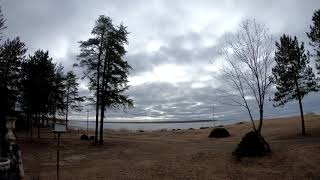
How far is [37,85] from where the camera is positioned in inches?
1567

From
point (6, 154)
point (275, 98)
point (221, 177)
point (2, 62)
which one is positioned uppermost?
point (2, 62)

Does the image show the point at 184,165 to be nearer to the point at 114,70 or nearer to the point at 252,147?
the point at 252,147

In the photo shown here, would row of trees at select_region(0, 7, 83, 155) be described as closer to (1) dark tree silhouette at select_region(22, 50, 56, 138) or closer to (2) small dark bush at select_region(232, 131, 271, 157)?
(1) dark tree silhouette at select_region(22, 50, 56, 138)

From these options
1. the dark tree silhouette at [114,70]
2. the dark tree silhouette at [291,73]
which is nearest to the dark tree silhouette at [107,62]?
the dark tree silhouette at [114,70]

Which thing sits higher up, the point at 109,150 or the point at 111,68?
the point at 111,68

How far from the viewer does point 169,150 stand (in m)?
34.1

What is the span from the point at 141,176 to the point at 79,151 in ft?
46.8

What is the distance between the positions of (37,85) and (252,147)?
78.2ft

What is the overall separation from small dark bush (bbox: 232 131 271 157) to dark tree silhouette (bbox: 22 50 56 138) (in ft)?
74.2

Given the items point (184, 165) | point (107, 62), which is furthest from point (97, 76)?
Answer: point (184, 165)

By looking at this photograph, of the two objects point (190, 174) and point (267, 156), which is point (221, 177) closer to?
point (190, 174)

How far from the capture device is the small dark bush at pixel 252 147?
25984 millimetres

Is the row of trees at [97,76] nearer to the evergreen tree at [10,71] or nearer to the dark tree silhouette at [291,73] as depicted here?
the evergreen tree at [10,71]

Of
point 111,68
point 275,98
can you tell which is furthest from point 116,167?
point 275,98
